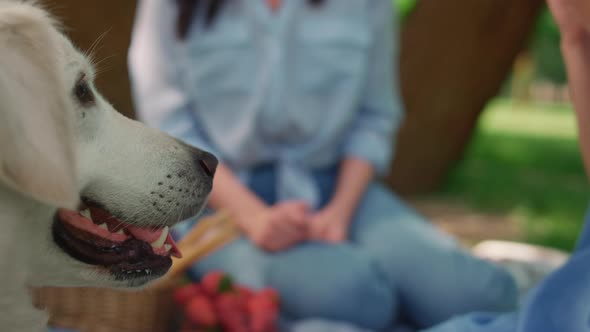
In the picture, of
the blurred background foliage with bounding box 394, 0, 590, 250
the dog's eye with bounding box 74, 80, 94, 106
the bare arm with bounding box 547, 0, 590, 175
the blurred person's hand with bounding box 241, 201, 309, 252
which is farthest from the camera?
the blurred background foliage with bounding box 394, 0, 590, 250

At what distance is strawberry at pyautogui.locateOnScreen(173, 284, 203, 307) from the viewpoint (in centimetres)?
114

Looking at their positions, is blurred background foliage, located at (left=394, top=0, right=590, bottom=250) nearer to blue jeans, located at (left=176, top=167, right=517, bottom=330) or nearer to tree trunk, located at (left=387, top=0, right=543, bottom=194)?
tree trunk, located at (left=387, top=0, right=543, bottom=194)

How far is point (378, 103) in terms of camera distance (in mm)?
1459

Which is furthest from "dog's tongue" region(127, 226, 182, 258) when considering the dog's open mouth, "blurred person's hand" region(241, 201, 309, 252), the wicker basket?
"blurred person's hand" region(241, 201, 309, 252)

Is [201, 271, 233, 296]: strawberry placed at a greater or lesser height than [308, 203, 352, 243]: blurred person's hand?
lesser

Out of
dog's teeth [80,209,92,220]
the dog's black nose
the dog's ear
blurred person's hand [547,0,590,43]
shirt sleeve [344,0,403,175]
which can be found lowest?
shirt sleeve [344,0,403,175]

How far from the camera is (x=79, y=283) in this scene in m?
0.66

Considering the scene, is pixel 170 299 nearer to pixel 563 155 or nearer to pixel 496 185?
pixel 496 185

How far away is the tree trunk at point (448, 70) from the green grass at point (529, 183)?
0.24 metres

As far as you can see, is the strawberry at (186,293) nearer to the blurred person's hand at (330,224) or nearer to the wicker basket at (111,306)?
A: the wicker basket at (111,306)

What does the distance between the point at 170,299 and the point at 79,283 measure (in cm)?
52

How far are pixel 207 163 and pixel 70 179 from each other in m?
0.19

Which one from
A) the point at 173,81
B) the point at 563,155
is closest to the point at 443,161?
the point at 563,155

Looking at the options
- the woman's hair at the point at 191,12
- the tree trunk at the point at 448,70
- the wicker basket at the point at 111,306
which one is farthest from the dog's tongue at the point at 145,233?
the tree trunk at the point at 448,70
